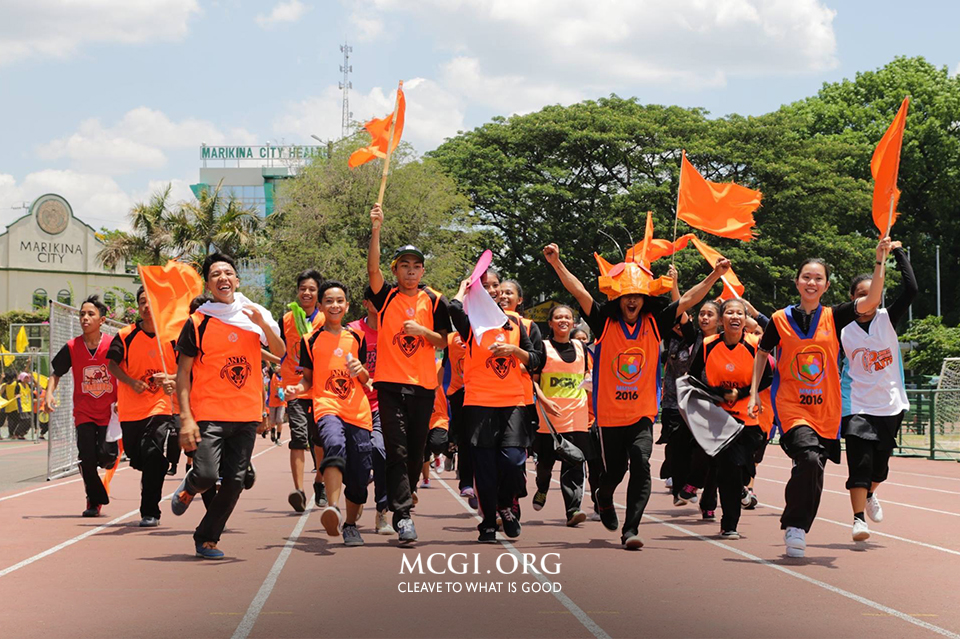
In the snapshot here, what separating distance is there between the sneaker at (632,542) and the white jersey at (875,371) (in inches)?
83.0

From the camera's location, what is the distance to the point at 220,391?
8.17 m

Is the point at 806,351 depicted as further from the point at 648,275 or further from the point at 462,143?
the point at 462,143

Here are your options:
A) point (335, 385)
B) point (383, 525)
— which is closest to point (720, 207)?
point (335, 385)

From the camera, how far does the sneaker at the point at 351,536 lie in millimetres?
8938

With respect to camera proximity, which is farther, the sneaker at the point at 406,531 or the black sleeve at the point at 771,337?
the black sleeve at the point at 771,337

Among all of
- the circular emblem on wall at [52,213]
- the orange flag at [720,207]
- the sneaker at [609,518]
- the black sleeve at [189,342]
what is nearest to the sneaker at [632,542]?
the sneaker at [609,518]

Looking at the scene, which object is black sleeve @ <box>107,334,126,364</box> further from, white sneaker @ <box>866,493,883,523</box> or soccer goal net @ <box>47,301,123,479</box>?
white sneaker @ <box>866,493,883,523</box>

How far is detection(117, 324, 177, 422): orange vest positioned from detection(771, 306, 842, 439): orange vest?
5.51 meters

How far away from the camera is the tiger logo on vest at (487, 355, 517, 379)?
29.9 ft

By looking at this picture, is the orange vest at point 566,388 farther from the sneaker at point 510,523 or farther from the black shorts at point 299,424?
the black shorts at point 299,424

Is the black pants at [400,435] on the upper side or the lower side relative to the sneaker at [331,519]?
upper

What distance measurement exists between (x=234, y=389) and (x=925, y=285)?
5364 cm

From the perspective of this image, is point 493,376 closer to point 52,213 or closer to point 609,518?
point 609,518

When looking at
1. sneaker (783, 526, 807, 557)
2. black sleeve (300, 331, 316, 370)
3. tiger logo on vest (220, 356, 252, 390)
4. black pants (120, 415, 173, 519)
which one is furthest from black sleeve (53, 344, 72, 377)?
sneaker (783, 526, 807, 557)
